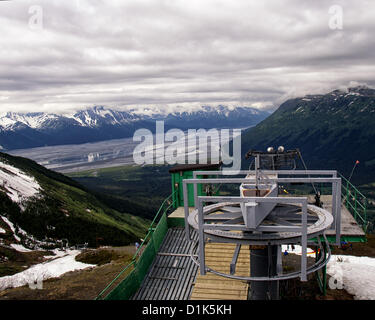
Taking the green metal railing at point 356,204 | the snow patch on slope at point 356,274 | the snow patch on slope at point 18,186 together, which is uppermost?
the green metal railing at point 356,204

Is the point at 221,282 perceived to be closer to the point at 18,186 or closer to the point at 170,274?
the point at 170,274

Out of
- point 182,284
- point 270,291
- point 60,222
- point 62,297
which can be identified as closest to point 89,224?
point 60,222

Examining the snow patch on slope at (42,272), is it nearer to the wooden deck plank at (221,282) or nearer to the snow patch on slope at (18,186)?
the wooden deck plank at (221,282)

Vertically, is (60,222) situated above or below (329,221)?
below

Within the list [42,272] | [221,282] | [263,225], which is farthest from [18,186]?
[263,225]

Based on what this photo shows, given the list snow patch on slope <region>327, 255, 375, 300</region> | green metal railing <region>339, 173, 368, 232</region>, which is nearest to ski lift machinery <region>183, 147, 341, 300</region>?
green metal railing <region>339, 173, 368, 232</region>

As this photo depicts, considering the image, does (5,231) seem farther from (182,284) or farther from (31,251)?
(182,284)

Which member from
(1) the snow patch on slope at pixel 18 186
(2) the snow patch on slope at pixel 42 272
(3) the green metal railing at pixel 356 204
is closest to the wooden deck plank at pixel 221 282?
(3) the green metal railing at pixel 356 204
